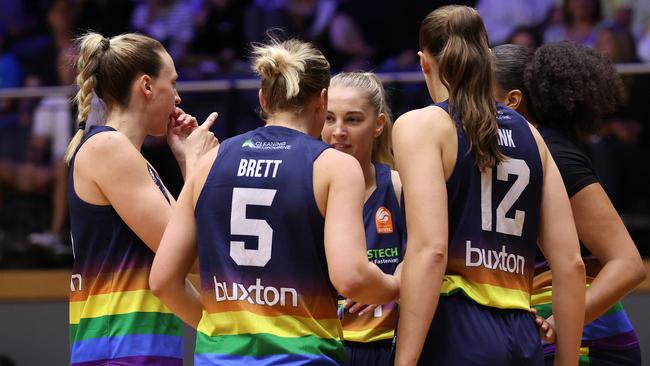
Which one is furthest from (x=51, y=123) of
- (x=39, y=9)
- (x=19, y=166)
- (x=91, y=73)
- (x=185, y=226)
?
(x=185, y=226)

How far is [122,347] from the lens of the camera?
3203mm

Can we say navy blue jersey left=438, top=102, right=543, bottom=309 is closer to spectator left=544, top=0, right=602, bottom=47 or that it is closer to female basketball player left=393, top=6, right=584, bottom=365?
female basketball player left=393, top=6, right=584, bottom=365

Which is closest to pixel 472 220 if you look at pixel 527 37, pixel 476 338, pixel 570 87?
pixel 476 338

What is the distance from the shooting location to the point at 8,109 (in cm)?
723

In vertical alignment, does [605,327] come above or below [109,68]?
below

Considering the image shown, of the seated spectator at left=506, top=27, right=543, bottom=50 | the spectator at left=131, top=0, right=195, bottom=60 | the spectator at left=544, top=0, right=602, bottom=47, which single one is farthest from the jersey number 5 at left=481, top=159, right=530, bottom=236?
the spectator at left=131, top=0, right=195, bottom=60

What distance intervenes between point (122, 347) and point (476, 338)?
1109 millimetres

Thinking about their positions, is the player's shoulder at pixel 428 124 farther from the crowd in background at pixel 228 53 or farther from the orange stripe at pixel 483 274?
the crowd in background at pixel 228 53

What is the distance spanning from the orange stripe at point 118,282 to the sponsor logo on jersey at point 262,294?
530mm

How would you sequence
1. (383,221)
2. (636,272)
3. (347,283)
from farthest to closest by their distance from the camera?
(383,221) → (636,272) → (347,283)

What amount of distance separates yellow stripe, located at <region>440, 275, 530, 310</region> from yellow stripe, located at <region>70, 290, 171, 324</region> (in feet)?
3.09

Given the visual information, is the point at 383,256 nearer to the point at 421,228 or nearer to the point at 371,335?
the point at 371,335

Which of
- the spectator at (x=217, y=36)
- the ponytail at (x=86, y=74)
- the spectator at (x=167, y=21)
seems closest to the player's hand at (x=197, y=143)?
the ponytail at (x=86, y=74)

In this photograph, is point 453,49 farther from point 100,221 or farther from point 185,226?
point 100,221
